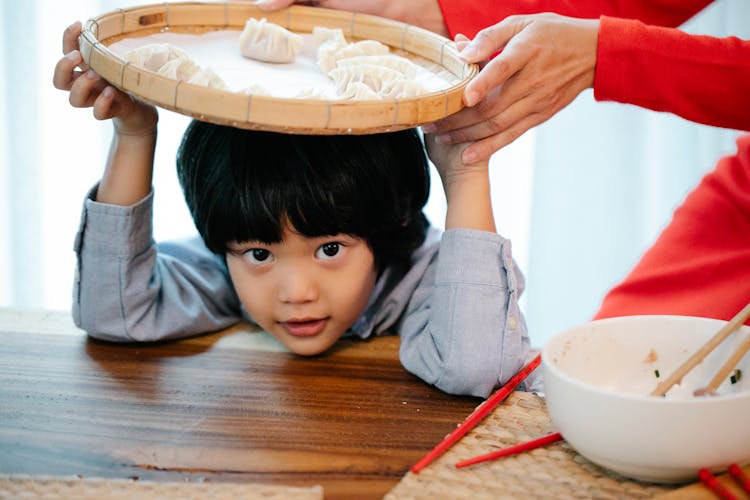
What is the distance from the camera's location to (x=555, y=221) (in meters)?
2.03

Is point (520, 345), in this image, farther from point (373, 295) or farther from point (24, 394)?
point (24, 394)

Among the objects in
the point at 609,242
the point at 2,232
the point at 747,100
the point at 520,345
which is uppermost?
the point at 747,100

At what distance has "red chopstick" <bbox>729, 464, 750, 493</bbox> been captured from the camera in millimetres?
738

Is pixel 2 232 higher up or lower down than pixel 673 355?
lower down

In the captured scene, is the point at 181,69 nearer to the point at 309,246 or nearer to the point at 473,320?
the point at 309,246

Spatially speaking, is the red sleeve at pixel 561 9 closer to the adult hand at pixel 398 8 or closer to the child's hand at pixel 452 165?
the adult hand at pixel 398 8

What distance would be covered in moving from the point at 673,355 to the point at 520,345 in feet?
0.62

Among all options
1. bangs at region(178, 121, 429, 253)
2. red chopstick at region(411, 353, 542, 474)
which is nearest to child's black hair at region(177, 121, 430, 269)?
bangs at region(178, 121, 429, 253)

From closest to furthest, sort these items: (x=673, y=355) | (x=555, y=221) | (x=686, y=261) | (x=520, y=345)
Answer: (x=673, y=355) < (x=520, y=345) < (x=686, y=261) < (x=555, y=221)

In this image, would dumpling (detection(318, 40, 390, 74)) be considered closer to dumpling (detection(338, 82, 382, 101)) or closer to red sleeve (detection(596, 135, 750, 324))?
dumpling (detection(338, 82, 382, 101))

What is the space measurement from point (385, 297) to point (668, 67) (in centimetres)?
45

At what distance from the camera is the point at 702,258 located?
1.11 m

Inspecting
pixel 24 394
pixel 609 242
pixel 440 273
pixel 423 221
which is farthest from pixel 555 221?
pixel 24 394

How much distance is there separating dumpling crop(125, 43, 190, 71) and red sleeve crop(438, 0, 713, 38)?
0.42 m
